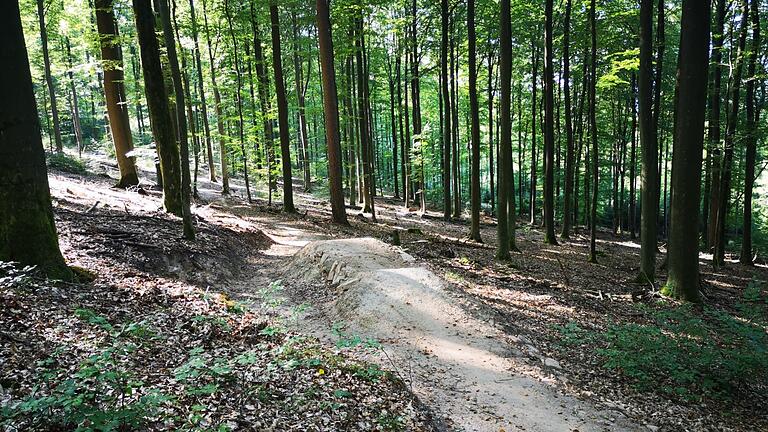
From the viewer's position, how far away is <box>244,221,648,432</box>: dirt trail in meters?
5.46

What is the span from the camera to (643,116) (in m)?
12.0

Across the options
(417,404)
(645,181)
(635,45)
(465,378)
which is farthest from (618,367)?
(635,45)

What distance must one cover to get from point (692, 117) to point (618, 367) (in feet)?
22.1

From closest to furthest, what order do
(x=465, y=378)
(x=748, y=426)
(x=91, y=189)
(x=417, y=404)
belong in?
(x=417, y=404)
(x=748, y=426)
(x=465, y=378)
(x=91, y=189)

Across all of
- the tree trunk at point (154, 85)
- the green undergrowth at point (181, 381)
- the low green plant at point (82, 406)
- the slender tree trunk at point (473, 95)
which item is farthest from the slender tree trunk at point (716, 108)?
the low green plant at point (82, 406)

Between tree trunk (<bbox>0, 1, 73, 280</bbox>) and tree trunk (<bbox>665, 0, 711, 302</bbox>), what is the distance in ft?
41.9

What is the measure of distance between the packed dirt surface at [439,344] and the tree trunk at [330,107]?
6318mm

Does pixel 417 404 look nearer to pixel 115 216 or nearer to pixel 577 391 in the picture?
pixel 577 391

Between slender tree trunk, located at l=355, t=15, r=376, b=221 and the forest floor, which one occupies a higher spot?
slender tree trunk, located at l=355, t=15, r=376, b=221

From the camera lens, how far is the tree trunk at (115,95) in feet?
47.5

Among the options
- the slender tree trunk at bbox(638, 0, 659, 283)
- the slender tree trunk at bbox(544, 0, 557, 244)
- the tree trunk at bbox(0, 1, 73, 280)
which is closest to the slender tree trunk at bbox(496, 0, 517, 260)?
the slender tree trunk at bbox(638, 0, 659, 283)

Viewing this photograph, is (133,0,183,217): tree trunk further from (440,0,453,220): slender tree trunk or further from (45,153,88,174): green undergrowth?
(45,153,88,174): green undergrowth

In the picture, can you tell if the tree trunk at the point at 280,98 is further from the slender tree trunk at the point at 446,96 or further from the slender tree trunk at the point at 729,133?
the slender tree trunk at the point at 729,133

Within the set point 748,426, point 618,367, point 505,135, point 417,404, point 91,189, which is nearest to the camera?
point 417,404
